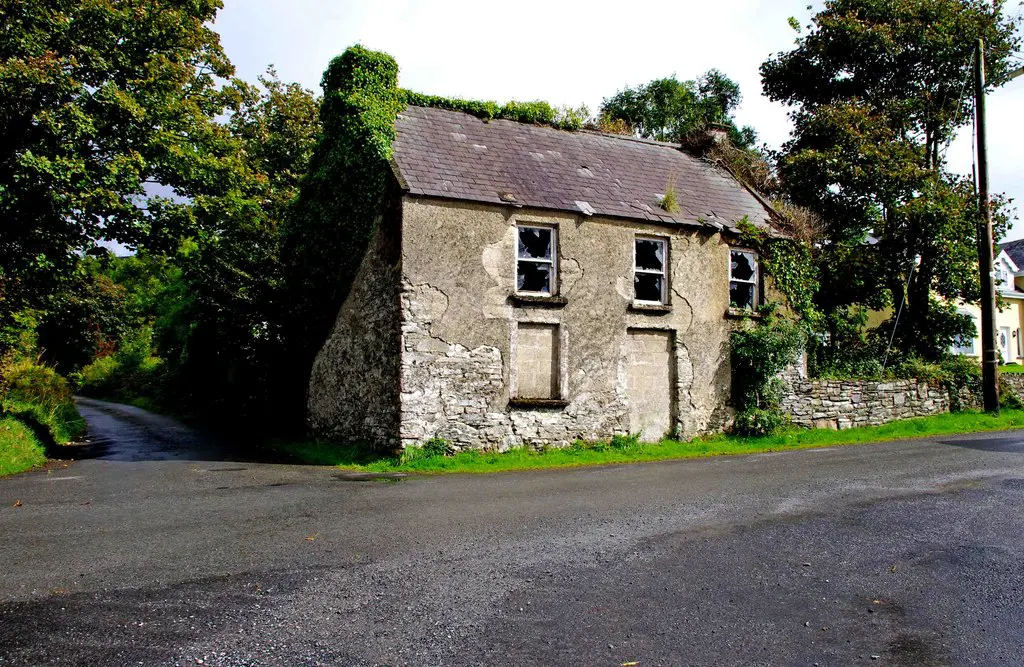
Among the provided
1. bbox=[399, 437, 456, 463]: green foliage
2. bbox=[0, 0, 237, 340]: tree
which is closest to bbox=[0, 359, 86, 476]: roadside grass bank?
bbox=[0, 0, 237, 340]: tree

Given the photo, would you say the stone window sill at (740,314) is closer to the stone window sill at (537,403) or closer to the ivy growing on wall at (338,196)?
the stone window sill at (537,403)

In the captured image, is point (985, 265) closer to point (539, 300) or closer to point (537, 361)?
point (539, 300)

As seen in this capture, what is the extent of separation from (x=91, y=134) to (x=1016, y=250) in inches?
Result: 2093

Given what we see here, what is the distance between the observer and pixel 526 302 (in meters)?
15.6

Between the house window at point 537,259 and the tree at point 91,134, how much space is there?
29.5 feet

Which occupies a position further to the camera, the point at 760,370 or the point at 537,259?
the point at 760,370

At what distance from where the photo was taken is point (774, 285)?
743 inches

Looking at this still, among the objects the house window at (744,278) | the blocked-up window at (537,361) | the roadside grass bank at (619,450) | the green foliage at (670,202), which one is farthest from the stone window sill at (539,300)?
the house window at (744,278)

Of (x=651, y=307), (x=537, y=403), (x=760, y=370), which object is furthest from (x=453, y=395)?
(x=760, y=370)

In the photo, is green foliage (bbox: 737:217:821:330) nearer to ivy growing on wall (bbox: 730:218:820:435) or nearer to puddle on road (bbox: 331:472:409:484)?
ivy growing on wall (bbox: 730:218:820:435)

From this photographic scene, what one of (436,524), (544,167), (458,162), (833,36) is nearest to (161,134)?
(458,162)

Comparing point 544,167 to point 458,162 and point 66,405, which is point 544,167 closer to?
point 458,162

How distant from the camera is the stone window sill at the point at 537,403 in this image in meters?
15.2

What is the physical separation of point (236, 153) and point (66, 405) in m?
9.70
